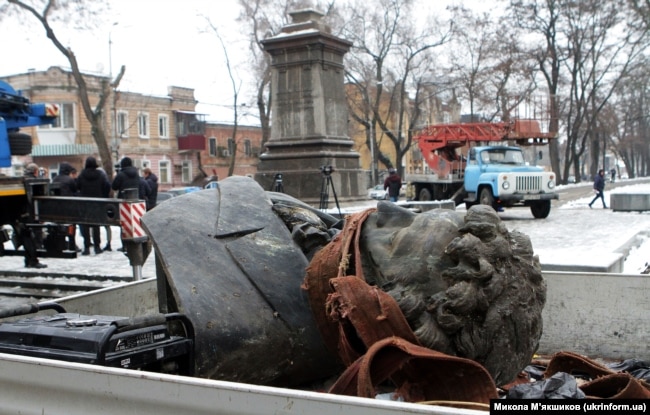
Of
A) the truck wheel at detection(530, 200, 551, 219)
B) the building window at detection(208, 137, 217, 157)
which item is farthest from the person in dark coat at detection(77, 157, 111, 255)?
the building window at detection(208, 137, 217, 157)

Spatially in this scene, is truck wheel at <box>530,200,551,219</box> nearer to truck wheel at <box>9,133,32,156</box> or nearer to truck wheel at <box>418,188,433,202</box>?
truck wheel at <box>418,188,433,202</box>

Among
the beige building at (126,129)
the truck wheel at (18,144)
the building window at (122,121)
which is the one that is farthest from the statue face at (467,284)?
the building window at (122,121)

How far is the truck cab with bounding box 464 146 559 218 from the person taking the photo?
20.1 meters

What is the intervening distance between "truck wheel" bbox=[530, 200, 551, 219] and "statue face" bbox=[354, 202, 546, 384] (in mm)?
18708

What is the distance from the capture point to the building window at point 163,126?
2383 inches

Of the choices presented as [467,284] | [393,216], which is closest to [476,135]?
[393,216]

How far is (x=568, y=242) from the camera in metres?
13.6

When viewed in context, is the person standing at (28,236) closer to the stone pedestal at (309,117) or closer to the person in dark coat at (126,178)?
the person in dark coat at (126,178)

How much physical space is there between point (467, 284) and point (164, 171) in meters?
61.4

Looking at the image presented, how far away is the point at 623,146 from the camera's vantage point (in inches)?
3086

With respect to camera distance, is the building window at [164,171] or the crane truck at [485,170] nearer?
the crane truck at [485,170]

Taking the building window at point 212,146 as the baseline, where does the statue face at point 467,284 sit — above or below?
below

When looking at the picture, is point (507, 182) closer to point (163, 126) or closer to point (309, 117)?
point (309, 117)

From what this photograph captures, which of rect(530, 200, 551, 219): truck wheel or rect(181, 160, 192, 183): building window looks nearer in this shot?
rect(530, 200, 551, 219): truck wheel
